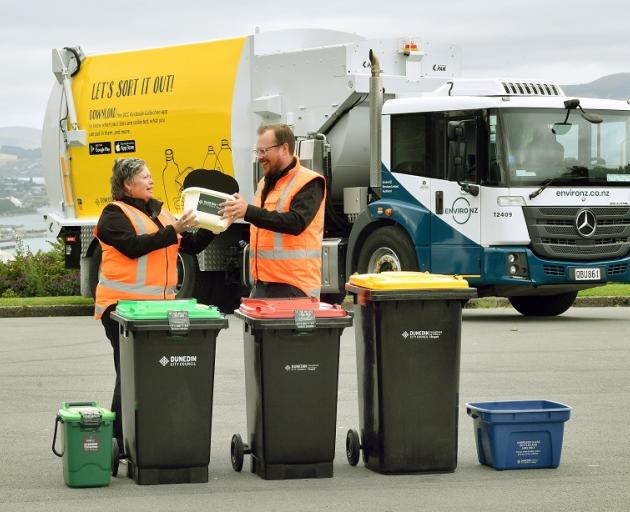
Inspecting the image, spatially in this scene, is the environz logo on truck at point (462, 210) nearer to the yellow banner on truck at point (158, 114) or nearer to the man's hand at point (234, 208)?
the yellow banner on truck at point (158, 114)

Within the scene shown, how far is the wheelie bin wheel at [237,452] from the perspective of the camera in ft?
26.8

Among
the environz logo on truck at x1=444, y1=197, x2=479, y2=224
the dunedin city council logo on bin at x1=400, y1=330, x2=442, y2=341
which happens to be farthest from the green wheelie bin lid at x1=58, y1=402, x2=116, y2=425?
the environz logo on truck at x1=444, y1=197, x2=479, y2=224

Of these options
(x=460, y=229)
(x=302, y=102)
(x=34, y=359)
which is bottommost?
(x=34, y=359)

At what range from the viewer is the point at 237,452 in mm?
8195

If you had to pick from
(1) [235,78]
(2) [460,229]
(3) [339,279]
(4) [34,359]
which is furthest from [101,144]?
(4) [34,359]

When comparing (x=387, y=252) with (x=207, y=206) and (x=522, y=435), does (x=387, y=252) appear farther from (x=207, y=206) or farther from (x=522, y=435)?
(x=522, y=435)

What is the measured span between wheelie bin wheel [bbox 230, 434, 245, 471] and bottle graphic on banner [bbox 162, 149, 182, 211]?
11610 millimetres

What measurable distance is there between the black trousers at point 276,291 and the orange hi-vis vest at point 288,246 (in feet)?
0.09

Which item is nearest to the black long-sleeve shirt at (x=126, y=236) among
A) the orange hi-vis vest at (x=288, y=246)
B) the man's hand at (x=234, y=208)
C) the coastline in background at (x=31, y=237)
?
the man's hand at (x=234, y=208)

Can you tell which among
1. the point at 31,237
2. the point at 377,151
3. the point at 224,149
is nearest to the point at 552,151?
the point at 377,151

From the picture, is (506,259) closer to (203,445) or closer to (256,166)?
(256,166)

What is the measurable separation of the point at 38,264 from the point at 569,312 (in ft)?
28.4

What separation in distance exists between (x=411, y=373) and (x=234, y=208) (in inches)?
52.7

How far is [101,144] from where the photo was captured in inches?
818
